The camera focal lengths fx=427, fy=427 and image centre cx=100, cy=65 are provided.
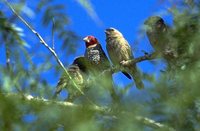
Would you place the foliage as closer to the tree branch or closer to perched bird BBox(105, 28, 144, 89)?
the tree branch

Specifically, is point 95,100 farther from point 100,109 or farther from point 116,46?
point 116,46

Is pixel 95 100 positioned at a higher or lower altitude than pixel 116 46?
lower

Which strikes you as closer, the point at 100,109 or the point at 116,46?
the point at 100,109

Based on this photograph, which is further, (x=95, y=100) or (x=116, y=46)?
(x=116, y=46)

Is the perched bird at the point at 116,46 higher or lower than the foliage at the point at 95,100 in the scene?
higher

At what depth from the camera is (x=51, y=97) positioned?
0.66m

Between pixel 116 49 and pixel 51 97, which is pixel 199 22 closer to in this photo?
pixel 51 97

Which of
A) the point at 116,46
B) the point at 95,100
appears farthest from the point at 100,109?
the point at 116,46

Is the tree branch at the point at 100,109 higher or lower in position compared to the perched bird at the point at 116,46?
lower

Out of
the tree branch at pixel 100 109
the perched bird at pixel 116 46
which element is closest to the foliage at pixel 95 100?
the tree branch at pixel 100 109

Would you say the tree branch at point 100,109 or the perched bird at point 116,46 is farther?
the perched bird at point 116,46

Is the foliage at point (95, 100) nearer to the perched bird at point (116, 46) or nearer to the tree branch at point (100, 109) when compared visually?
the tree branch at point (100, 109)

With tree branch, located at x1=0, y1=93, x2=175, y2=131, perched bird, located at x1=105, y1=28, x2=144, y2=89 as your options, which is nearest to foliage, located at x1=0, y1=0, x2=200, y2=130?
tree branch, located at x1=0, y1=93, x2=175, y2=131

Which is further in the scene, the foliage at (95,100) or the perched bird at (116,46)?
the perched bird at (116,46)
